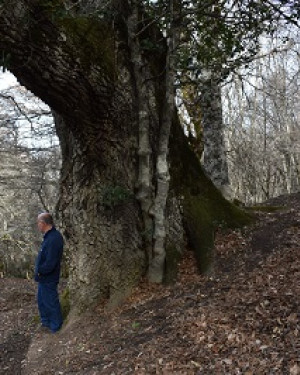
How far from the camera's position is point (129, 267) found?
626 cm

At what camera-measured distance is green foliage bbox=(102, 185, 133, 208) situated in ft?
19.6

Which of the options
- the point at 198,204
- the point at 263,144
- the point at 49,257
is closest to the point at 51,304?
the point at 49,257

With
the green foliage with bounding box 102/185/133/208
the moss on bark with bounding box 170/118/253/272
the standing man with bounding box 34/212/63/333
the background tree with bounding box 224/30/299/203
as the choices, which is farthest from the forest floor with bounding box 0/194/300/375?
the background tree with bounding box 224/30/299/203

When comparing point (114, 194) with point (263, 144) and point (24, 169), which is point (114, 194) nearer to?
point (24, 169)

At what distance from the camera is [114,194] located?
5988 mm

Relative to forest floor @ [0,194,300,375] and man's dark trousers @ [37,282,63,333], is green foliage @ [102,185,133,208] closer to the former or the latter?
forest floor @ [0,194,300,375]

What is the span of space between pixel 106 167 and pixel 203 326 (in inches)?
110

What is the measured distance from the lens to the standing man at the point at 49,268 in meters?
6.31

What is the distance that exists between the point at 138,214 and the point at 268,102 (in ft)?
71.3

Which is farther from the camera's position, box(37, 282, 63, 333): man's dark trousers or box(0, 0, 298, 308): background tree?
box(37, 282, 63, 333): man's dark trousers

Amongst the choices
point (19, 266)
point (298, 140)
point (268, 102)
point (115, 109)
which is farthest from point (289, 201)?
point (268, 102)

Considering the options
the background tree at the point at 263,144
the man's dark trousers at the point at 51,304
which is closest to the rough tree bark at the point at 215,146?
the man's dark trousers at the point at 51,304

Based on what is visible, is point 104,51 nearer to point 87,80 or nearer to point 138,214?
point 87,80

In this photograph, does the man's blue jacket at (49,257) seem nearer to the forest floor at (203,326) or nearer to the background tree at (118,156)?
the background tree at (118,156)
